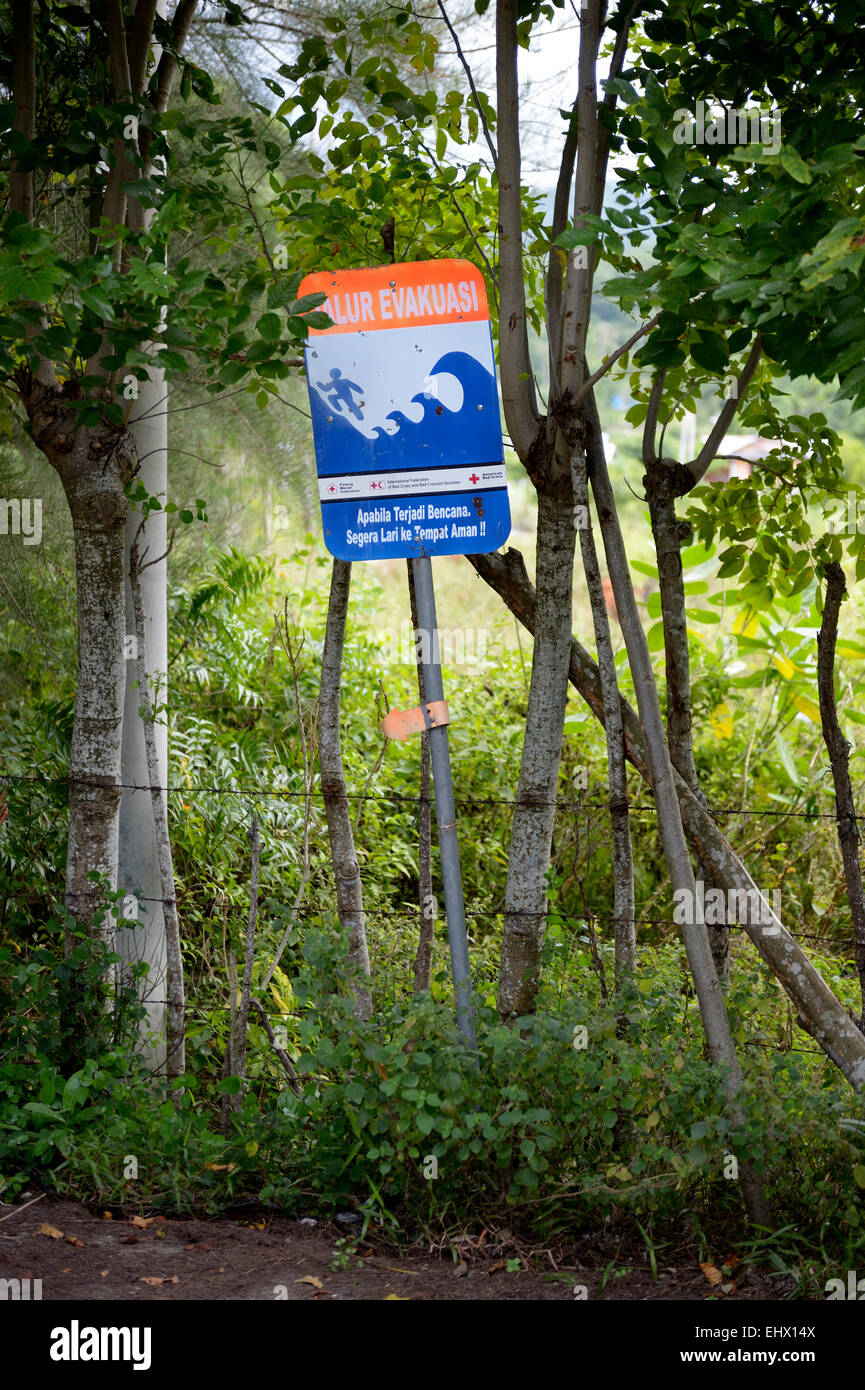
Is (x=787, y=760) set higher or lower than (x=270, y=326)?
lower

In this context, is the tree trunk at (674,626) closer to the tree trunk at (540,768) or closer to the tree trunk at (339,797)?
the tree trunk at (540,768)

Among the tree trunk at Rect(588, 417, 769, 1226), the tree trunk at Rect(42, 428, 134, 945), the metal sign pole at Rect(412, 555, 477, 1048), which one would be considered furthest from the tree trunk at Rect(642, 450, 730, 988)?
the tree trunk at Rect(42, 428, 134, 945)

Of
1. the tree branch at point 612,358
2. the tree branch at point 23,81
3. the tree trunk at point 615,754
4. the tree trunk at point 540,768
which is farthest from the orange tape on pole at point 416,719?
the tree branch at point 23,81

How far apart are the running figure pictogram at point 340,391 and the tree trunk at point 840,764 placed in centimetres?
132

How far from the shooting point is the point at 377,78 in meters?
3.11

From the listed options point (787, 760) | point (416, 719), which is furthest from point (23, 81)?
point (787, 760)

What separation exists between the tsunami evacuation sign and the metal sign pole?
5.0 inches

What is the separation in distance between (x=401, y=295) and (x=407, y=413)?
277 millimetres

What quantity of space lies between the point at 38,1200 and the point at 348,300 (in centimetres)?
232

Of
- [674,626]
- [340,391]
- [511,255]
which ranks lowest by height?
[674,626]

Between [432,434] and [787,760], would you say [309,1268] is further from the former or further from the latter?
[787,760]

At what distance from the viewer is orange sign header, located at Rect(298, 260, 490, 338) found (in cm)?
267

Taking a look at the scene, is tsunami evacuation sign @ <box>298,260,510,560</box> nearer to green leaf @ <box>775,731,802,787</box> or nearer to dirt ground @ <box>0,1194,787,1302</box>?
dirt ground @ <box>0,1194,787,1302</box>

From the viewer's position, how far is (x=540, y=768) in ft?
9.80
